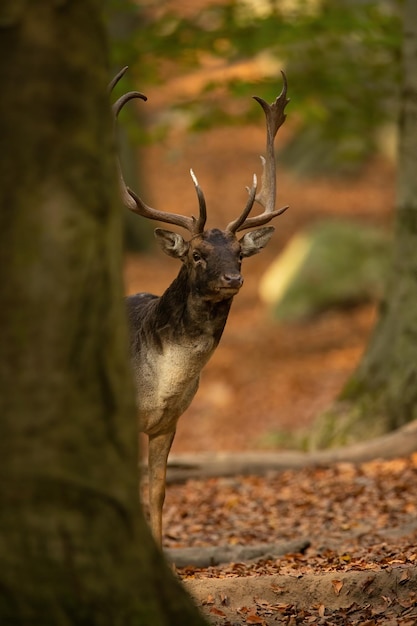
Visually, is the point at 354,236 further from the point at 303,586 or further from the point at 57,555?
the point at 57,555

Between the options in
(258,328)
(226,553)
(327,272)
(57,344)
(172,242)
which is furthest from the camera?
(327,272)

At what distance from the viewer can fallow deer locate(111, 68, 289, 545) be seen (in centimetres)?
687

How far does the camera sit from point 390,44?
11891 millimetres

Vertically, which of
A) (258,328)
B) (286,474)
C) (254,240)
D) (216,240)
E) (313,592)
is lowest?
(313,592)

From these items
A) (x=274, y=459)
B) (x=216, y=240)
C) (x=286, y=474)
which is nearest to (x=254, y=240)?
(x=216, y=240)

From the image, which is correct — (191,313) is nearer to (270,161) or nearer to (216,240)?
(216,240)

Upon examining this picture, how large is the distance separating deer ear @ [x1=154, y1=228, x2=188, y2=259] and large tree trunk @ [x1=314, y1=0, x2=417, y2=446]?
3968 mm

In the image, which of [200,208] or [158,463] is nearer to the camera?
[200,208]

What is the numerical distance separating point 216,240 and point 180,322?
1.95 ft

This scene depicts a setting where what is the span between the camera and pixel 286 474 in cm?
1015

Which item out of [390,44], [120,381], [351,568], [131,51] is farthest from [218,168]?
[120,381]

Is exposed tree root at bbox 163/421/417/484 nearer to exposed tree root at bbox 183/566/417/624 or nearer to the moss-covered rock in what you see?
exposed tree root at bbox 183/566/417/624

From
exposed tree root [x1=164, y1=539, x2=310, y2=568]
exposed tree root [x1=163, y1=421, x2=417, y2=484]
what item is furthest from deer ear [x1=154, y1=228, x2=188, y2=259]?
exposed tree root [x1=163, y1=421, x2=417, y2=484]

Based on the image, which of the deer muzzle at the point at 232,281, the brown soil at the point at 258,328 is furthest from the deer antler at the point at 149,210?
the brown soil at the point at 258,328
